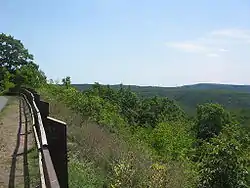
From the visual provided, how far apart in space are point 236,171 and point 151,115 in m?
68.2

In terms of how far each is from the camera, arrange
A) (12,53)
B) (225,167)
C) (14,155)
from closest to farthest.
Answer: (14,155), (225,167), (12,53)

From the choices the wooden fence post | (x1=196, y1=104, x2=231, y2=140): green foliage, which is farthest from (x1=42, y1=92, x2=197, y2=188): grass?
(x1=196, y1=104, x2=231, y2=140): green foliage

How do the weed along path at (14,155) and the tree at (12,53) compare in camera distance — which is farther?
the tree at (12,53)

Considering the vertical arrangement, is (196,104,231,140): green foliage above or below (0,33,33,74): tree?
below

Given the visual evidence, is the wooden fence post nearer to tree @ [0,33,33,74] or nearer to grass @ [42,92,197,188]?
grass @ [42,92,197,188]

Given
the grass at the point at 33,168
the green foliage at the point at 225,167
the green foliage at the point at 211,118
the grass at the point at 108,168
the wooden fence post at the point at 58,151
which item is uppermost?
the wooden fence post at the point at 58,151

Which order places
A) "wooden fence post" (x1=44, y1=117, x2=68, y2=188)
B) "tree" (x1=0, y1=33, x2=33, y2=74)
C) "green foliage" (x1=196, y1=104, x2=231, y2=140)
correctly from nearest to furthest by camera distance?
"wooden fence post" (x1=44, y1=117, x2=68, y2=188) < "green foliage" (x1=196, y1=104, x2=231, y2=140) < "tree" (x1=0, y1=33, x2=33, y2=74)

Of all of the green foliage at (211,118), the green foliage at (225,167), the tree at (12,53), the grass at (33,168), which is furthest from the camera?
the tree at (12,53)

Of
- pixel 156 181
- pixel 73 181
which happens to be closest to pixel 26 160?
pixel 73 181

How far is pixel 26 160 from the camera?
29.9 ft

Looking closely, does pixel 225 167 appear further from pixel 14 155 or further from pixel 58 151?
pixel 58 151

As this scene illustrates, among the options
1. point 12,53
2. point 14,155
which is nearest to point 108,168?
point 14,155

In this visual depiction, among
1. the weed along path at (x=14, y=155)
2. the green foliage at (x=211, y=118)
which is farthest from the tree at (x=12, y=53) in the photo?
the weed along path at (x=14, y=155)

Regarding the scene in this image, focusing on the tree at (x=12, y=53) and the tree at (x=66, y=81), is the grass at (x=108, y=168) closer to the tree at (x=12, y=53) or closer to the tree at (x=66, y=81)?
the tree at (x=66, y=81)
